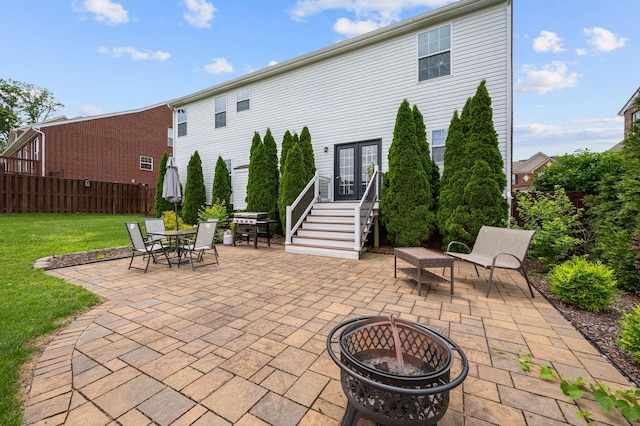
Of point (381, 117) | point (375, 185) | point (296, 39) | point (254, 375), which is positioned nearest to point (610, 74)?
point (381, 117)

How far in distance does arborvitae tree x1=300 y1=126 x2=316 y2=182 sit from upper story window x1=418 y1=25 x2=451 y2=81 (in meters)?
3.94

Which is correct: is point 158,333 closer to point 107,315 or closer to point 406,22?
point 107,315

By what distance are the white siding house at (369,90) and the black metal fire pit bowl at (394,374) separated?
702 cm

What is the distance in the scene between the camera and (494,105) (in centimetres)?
728

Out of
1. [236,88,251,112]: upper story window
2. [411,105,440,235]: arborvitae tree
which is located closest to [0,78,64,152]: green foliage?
[236,88,251,112]: upper story window

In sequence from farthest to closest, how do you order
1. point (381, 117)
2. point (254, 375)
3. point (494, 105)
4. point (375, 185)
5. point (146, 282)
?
point (381, 117) → point (375, 185) → point (494, 105) → point (146, 282) → point (254, 375)

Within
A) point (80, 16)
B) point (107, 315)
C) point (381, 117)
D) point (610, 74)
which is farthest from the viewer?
point (80, 16)

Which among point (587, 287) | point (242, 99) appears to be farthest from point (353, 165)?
point (587, 287)

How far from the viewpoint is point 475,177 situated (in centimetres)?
627

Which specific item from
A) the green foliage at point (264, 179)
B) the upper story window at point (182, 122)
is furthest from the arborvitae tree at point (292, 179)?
the upper story window at point (182, 122)

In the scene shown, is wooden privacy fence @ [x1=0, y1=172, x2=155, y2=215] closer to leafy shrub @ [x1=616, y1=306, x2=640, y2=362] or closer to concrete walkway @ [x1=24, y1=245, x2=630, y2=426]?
concrete walkway @ [x1=24, y1=245, x2=630, y2=426]

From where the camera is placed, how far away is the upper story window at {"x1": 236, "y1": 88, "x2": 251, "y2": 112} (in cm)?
1164

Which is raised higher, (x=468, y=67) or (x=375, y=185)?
(x=468, y=67)

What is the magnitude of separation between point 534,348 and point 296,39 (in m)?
12.8
